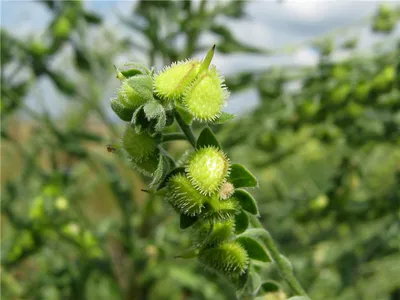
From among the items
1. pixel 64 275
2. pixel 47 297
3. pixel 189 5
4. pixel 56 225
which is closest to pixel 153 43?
pixel 189 5

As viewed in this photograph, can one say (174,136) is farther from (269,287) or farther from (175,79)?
Answer: (269,287)

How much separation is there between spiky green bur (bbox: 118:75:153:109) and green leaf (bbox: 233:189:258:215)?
18 centimetres

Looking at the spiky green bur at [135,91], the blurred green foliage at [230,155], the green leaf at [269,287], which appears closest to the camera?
the spiky green bur at [135,91]

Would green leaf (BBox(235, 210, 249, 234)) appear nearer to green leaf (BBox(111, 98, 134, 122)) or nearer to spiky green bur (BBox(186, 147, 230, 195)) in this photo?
spiky green bur (BBox(186, 147, 230, 195))

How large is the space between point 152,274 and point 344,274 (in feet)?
2.63

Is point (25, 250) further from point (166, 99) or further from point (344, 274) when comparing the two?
point (166, 99)

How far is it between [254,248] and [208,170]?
16cm

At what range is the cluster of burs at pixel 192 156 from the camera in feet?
2.32

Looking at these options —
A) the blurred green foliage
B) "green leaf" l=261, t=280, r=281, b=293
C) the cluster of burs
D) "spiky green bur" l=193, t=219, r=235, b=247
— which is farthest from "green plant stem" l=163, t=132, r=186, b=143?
the blurred green foliage

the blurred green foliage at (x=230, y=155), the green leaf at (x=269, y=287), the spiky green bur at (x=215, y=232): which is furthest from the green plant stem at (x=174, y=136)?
the blurred green foliage at (x=230, y=155)

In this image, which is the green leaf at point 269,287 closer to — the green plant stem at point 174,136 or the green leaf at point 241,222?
the green leaf at point 241,222

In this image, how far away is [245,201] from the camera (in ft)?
2.50

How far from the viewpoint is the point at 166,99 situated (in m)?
0.71

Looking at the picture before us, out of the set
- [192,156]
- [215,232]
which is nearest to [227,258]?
[215,232]
